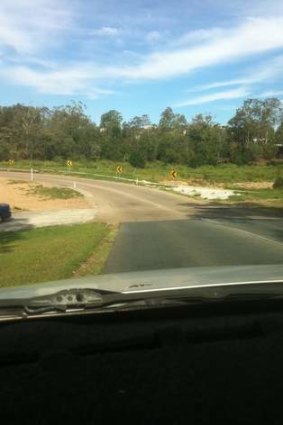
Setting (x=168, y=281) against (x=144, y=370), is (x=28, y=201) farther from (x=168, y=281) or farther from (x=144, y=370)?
(x=144, y=370)

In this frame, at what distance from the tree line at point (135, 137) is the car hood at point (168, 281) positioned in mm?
104658

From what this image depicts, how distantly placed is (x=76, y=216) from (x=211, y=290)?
32230mm

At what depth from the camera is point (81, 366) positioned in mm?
2783

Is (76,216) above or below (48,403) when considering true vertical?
below

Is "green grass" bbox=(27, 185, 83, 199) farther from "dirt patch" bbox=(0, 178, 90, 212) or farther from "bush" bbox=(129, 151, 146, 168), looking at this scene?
"bush" bbox=(129, 151, 146, 168)

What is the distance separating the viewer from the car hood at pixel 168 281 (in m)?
4.18

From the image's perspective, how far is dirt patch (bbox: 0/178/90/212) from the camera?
4505cm

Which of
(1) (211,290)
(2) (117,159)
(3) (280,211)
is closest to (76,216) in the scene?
(3) (280,211)

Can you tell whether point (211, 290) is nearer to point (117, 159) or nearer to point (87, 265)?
point (87, 265)

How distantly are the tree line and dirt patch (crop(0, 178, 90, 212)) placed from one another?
50.6 meters

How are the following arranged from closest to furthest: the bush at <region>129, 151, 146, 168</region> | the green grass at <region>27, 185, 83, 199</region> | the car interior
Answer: the car interior < the green grass at <region>27, 185, 83, 199</region> < the bush at <region>129, 151, 146, 168</region>

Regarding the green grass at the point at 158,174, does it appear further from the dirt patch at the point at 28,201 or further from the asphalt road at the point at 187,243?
the asphalt road at the point at 187,243

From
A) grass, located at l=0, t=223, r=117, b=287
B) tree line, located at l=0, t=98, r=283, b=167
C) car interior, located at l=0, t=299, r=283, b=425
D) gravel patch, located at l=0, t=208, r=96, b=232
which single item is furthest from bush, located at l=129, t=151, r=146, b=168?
car interior, located at l=0, t=299, r=283, b=425

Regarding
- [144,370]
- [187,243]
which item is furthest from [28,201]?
[144,370]
